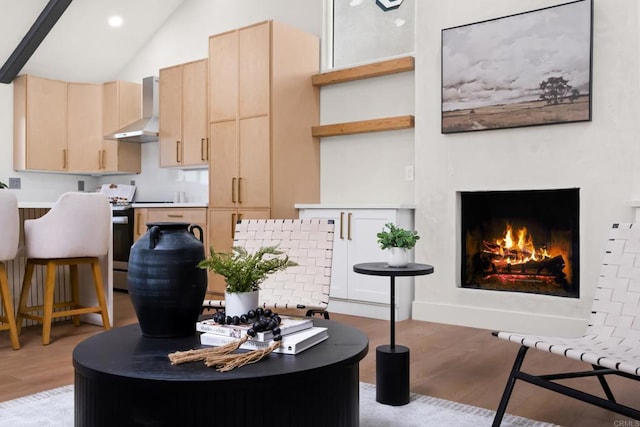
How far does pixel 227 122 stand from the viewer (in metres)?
5.12

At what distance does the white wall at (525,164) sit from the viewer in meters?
3.54

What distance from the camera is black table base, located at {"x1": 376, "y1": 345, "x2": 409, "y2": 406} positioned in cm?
242

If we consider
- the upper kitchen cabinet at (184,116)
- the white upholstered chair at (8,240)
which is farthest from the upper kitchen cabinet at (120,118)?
the white upholstered chair at (8,240)

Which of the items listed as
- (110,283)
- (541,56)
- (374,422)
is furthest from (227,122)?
(374,422)

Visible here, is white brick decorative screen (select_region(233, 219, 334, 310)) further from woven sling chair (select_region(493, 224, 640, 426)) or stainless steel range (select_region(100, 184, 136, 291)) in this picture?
stainless steel range (select_region(100, 184, 136, 291))

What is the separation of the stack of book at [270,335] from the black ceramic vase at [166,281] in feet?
0.24

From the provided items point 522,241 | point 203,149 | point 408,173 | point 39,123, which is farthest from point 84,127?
point 522,241

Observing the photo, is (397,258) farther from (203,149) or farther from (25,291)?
(203,149)

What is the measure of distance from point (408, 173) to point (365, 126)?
549mm

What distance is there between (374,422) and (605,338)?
36.8 inches

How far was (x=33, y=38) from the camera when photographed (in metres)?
6.05

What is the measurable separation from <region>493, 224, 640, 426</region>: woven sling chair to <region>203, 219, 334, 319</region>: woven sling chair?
3.67 feet

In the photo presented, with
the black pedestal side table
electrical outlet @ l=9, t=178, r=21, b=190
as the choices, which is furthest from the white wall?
electrical outlet @ l=9, t=178, r=21, b=190

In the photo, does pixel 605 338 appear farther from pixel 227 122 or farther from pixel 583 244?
pixel 227 122
